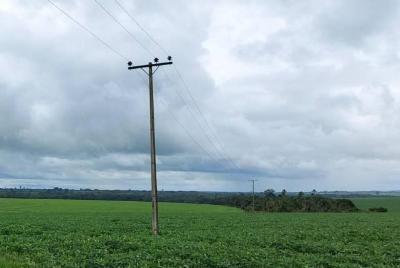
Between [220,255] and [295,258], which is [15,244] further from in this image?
[295,258]

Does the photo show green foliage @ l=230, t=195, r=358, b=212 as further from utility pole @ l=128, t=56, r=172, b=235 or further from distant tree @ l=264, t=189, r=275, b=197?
utility pole @ l=128, t=56, r=172, b=235

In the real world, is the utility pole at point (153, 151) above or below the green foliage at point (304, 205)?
above

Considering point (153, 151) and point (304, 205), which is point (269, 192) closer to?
point (304, 205)

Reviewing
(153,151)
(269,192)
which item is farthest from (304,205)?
(153,151)

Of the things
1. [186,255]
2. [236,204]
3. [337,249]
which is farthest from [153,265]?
[236,204]

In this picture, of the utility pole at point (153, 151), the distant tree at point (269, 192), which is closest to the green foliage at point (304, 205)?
the distant tree at point (269, 192)

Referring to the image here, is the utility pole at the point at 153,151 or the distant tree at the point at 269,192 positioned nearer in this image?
the utility pole at the point at 153,151

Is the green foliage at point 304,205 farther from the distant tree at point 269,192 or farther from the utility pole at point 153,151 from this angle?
the utility pole at point 153,151

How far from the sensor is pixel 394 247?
27188 millimetres

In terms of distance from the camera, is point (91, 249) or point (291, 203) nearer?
point (91, 249)

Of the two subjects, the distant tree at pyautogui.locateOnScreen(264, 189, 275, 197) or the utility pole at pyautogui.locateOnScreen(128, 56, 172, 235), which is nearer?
the utility pole at pyautogui.locateOnScreen(128, 56, 172, 235)

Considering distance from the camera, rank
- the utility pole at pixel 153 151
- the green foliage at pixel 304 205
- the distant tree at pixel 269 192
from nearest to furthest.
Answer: the utility pole at pixel 153 151 < the green foliage at pixel 304 205 < the distant tree at pixel 269 192

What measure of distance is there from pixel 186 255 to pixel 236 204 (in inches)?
5254

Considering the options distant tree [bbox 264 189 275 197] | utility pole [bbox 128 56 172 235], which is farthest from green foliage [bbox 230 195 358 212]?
utility pole [bbox 128 56 172 235]
